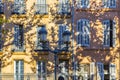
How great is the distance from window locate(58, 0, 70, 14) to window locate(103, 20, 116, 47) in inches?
131

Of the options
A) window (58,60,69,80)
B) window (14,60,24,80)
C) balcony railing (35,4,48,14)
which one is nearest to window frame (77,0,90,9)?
balcony railing (35,4,48,14)

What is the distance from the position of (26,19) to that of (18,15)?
0.75 m

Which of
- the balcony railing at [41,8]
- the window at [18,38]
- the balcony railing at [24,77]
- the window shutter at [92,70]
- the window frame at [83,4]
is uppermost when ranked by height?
the window frame at [83,4]

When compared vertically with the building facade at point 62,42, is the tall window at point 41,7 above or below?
above

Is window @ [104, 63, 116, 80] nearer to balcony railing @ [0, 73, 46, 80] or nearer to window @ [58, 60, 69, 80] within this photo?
window @ [58, 60, 69, 80]

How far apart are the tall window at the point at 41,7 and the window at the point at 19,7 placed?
48.1 inches

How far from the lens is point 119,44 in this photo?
37.5 meters

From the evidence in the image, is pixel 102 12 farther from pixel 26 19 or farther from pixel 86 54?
pixel 26 19

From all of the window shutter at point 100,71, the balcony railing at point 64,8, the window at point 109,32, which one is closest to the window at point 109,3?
the window at point 109,32

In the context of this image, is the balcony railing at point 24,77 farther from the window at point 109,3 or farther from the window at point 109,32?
the window at point 109,3

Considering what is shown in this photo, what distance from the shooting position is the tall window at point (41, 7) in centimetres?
3778

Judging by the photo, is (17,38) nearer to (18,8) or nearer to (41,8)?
(18,8)

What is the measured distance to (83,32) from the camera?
3794 cm

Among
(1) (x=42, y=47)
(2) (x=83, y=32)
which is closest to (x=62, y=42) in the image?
(1) (x=42, y=47)
